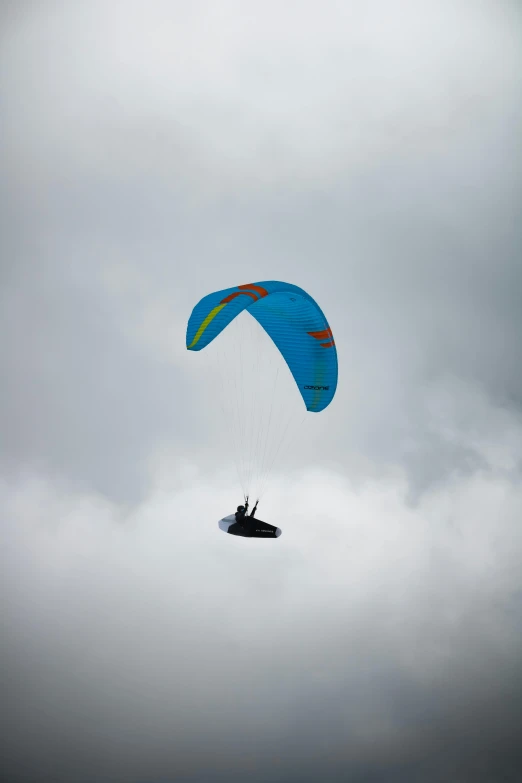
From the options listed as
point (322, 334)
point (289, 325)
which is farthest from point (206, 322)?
point (322, 334)

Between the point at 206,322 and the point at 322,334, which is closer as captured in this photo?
the point at 206,322

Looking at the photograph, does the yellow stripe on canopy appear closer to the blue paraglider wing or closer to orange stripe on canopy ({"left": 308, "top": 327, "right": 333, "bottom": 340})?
the blue paraglider wing

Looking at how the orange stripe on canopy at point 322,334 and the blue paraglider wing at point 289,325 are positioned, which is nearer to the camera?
the blue paraglider wing at point 289,325

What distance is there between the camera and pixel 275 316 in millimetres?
29938

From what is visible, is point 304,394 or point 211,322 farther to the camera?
point 304,394

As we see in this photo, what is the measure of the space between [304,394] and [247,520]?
19.1ft

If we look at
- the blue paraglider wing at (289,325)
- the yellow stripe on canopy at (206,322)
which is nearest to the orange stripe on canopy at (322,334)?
the blue paraglider wing at (289,325)

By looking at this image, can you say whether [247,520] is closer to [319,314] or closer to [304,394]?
[304,394]

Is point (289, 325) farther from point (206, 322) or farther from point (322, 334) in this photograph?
point (206, 322)

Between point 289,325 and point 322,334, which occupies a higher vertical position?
point 289,325

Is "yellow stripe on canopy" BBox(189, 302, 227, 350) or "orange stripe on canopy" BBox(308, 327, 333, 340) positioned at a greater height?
"orange stripe on canopy" BBox(308, 327, 333, 340)

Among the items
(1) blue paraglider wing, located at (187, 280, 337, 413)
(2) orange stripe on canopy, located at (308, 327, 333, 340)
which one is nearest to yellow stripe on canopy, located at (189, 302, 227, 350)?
(1) blue paraglider wing, located at (187, 280, 337, 413)

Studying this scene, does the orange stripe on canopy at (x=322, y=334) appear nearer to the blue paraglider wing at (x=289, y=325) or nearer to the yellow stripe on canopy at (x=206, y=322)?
the blue paraglider wing at (x=289, y=325)

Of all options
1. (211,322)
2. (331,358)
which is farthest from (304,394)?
(211,322)
